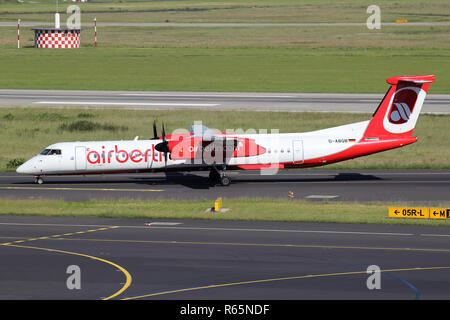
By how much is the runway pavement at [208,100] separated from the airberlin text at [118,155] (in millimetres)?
28858

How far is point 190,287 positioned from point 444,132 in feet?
143

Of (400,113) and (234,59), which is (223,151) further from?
(234,59)

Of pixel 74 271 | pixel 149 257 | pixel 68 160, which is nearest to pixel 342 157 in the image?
pixel 68 160

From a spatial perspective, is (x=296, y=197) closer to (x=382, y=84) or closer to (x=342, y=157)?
(x=342, y=157)

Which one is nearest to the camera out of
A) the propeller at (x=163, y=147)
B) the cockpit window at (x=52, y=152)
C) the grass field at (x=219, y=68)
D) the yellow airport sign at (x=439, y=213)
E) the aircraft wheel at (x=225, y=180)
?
the yellow airport sign at (x=439, y=213)

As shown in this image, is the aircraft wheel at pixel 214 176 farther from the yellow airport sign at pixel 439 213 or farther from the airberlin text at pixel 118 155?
the yellow airport sign at pixel 439 213

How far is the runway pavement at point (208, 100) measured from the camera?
7375cm

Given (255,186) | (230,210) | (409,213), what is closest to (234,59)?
(255,186)

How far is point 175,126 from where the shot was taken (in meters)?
64.6

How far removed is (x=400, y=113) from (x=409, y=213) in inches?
498

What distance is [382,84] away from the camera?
8869cm

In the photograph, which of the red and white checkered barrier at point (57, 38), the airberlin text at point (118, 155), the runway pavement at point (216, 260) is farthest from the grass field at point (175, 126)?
the red and white checkered barrier at point (57, 38)

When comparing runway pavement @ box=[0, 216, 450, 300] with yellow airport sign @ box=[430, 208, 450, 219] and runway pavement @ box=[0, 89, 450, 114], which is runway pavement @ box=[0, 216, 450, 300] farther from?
runway pavement @ box=[0, 89, 450, 114]

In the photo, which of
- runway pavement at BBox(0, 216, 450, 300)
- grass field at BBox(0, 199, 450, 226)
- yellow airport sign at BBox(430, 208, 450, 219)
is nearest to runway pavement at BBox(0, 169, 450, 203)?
grass field at BBox(0, 199, 450, 226)
